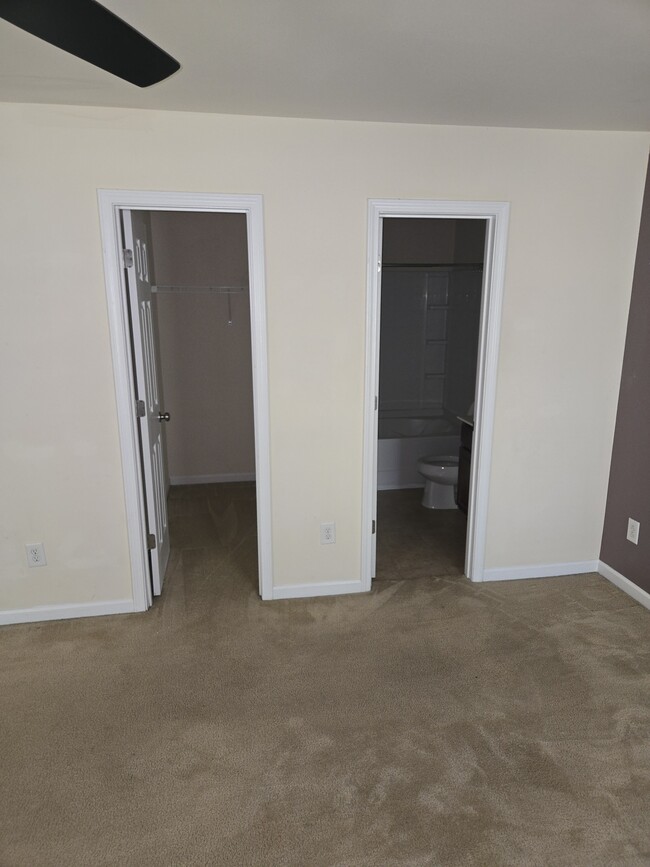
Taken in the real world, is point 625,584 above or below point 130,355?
below

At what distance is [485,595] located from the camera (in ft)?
10.3

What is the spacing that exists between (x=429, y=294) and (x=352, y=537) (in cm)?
310

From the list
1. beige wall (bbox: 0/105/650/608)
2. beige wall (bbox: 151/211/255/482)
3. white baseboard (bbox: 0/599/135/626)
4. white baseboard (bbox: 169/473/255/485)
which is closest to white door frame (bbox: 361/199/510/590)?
beige wall (bbox: 0/105/650/608)

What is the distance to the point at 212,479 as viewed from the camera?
5.11 m

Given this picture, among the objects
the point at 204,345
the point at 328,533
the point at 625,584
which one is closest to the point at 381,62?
the point at 328,533

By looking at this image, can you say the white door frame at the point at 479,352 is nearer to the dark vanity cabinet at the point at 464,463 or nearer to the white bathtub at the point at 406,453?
the dark vanity cabinet at the point at 464,463

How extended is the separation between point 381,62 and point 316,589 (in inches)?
96.1

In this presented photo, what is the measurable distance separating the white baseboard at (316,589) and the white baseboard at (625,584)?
143 centimetres

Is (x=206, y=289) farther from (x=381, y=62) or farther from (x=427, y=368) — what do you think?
(x=381, y=62)

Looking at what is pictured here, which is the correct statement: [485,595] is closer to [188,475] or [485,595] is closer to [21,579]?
[21,579]

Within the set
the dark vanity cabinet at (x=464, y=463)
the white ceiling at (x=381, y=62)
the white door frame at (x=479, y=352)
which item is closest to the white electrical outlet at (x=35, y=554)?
→ the white door frame at (x=479, y=352)

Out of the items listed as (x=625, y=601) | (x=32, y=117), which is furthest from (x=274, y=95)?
(x=625, y=601)

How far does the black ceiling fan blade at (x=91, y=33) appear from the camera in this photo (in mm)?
1095

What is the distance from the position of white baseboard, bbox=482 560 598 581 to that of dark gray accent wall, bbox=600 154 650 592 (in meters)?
0.16
